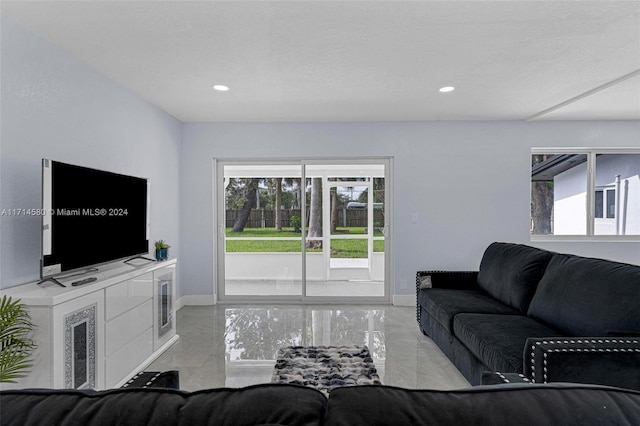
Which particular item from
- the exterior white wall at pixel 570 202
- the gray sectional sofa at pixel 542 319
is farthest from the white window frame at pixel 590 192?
the gray sectional sofa at pixel 542 319

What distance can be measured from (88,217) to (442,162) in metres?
4.15

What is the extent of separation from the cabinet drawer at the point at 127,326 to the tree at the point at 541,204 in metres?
4.93

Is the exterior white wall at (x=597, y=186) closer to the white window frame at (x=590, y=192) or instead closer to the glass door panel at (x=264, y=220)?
the white window frame at (x=590, y=192)

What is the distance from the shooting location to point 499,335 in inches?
90.6

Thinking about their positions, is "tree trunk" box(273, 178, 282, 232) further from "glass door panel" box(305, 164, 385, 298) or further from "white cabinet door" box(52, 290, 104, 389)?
"white cabinet door" box(52, 290, 104, 389)

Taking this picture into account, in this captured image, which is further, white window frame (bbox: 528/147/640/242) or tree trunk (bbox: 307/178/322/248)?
tree trunk (bbox: 307/178/322/248)

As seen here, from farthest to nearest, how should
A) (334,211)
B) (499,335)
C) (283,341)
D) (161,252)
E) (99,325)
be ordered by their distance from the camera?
(334,211)
(161,252)
(283,341)
(99,325)
(499,335)

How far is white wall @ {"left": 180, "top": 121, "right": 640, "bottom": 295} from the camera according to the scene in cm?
489

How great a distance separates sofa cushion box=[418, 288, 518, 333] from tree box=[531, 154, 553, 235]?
221 centimetres

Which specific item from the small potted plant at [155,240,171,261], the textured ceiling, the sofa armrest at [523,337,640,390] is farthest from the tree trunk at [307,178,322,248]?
the sofa armrest at [523,337,640,390]

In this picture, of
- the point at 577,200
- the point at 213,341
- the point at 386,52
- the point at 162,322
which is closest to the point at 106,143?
the point at 162,322

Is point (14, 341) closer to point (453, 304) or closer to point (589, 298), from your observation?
point (453, 304)

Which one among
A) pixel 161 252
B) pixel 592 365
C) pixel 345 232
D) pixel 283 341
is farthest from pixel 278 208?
pixel 592 365

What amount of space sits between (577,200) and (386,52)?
4.09m
